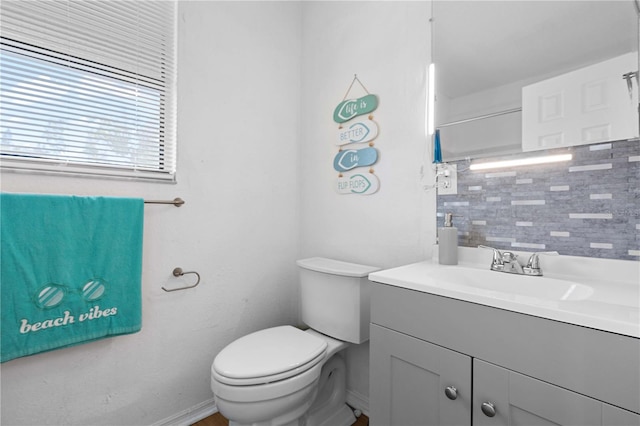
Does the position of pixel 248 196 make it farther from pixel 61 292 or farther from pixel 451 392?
pixel 451 392

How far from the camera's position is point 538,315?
67 cm

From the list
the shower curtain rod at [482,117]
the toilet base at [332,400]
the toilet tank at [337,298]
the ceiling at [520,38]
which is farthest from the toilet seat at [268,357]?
the ceiling at [520,38]

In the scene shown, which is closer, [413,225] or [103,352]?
[103,352]

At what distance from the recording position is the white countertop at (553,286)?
2.05ft

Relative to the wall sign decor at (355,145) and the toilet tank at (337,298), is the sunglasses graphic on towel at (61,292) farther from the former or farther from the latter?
the wall sign decor at (355,145)

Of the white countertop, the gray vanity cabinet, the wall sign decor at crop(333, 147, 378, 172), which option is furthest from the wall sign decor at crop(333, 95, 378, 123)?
the gray vanity cabinet

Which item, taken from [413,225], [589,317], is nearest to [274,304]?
[413,225]

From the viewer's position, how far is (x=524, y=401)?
0.69 meters

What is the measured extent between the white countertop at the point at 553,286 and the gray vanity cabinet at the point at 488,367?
0.02m

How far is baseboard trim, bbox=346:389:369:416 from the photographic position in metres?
1.53

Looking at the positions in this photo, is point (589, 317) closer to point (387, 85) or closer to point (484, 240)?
point (484, 240)

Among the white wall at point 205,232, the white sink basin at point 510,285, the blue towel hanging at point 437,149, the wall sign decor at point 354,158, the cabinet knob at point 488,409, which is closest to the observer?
the cabinet knob at point 488,409

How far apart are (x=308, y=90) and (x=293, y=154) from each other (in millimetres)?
438

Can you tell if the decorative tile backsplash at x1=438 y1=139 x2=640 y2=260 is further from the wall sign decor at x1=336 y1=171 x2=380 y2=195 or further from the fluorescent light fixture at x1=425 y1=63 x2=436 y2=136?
the wall sign decor at x1=336 y1=171 x2=380 y2=195
